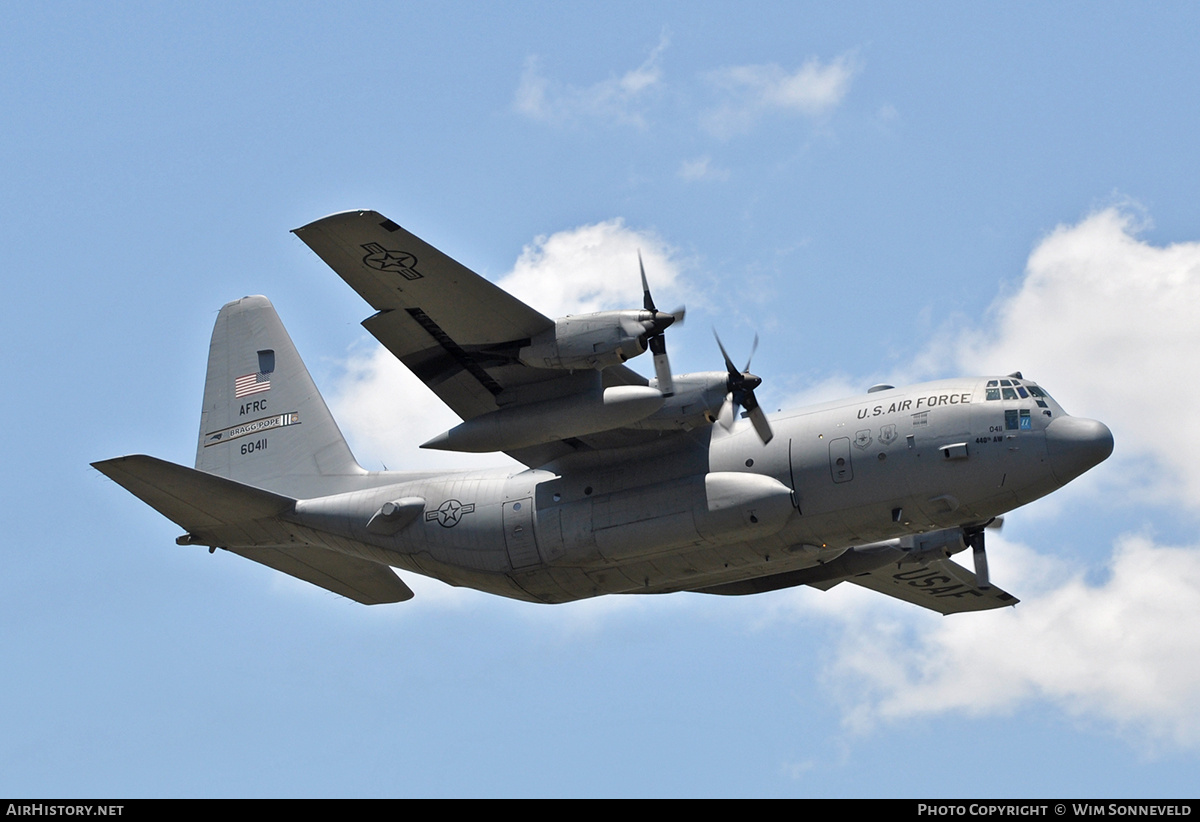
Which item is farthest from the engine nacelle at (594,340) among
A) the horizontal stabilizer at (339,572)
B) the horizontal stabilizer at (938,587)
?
the horizontal stabilizer at (938,587)

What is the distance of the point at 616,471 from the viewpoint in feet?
83.4

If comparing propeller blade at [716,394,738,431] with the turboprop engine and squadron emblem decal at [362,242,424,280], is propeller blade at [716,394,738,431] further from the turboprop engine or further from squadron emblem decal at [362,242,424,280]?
squadron emblem decal at [362,242,424,280]

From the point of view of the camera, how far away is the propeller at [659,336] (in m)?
22.8

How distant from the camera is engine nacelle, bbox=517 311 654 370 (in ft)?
73.8

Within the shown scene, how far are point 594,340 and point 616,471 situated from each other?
3.64 meters

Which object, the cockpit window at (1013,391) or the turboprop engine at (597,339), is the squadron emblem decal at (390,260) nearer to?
the turboprop engine at (597,339)

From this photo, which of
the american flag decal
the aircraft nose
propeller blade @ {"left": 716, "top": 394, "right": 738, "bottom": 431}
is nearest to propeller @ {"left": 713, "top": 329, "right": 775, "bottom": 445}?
propeller blade @ {"left": 716, "top": 394, "right": 738, "bottom": 431}

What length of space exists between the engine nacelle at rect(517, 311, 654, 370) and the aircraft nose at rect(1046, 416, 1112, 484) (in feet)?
23.0

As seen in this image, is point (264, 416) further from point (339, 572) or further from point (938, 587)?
point (938, 587)

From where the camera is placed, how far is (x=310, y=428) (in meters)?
29.6

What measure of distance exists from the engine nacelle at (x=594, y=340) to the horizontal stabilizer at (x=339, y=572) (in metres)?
7.49
